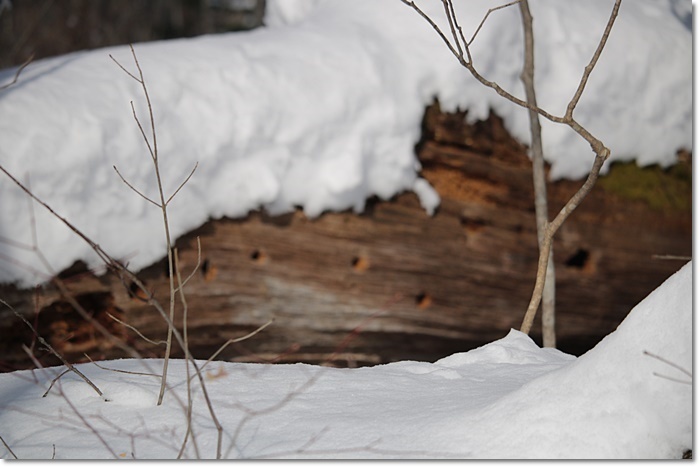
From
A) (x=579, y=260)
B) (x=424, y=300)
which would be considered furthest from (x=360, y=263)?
(x=579, y=260)

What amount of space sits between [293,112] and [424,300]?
1.10 metres

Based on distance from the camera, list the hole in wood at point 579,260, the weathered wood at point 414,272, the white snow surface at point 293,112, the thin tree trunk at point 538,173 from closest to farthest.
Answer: the white snow surface at point 293,112, the weathered wood at point 414,272, the thin tree trunk at point 538,173, the hole in wood at point 579,260

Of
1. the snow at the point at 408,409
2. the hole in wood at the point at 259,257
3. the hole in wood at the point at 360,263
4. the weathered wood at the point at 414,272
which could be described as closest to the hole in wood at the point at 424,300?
the weathered wood at the point at 414,272

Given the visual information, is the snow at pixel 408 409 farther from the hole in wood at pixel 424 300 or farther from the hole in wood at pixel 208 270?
the hole in wood at pixel 424 300

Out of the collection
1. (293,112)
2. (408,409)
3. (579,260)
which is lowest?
(408,409)

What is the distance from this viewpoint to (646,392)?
1389 mm

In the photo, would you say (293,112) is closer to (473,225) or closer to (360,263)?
(360,263)

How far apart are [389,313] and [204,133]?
3.93 feet

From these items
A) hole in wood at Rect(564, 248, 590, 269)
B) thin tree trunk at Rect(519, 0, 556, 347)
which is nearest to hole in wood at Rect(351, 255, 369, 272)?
thin tree trunk at Rect(519, 0, 556, 347)

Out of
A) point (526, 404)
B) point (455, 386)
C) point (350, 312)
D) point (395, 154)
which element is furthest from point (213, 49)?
point (526, 404)

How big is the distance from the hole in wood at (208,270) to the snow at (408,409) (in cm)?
113

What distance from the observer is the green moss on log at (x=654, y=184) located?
3807mm

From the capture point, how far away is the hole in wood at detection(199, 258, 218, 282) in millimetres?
3166

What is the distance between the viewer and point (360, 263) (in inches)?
134
